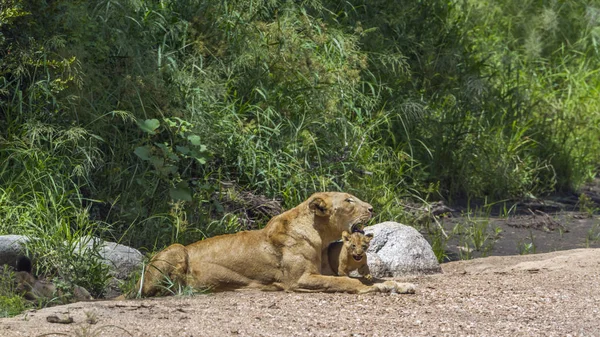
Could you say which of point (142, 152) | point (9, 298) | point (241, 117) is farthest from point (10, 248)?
point (241, 117)

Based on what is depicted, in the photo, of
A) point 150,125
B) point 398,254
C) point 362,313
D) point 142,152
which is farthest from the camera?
point 150,125

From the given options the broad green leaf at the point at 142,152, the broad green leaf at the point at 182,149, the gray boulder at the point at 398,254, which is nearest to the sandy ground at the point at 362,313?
the gray boulder at the point at 398,254

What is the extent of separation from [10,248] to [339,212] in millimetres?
2463

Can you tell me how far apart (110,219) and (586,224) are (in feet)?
18.4

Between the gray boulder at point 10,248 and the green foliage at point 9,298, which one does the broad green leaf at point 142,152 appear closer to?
the gray boulder at point 10,248

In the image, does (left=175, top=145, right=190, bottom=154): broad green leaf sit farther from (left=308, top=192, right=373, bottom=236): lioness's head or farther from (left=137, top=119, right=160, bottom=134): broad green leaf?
(left=308, top=192, right=373, bottom=236): lioness's head

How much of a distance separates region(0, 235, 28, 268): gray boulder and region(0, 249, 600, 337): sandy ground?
121 centimetres

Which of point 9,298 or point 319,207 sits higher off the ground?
point 319,207

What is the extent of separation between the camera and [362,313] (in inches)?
260

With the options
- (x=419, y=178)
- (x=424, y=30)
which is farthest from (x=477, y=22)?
(x=419, y=178)

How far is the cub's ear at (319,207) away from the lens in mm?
7697

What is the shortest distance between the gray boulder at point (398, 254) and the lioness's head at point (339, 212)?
845 millimetres

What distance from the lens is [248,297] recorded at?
7.29 meters

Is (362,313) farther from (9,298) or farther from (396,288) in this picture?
(9,298)
